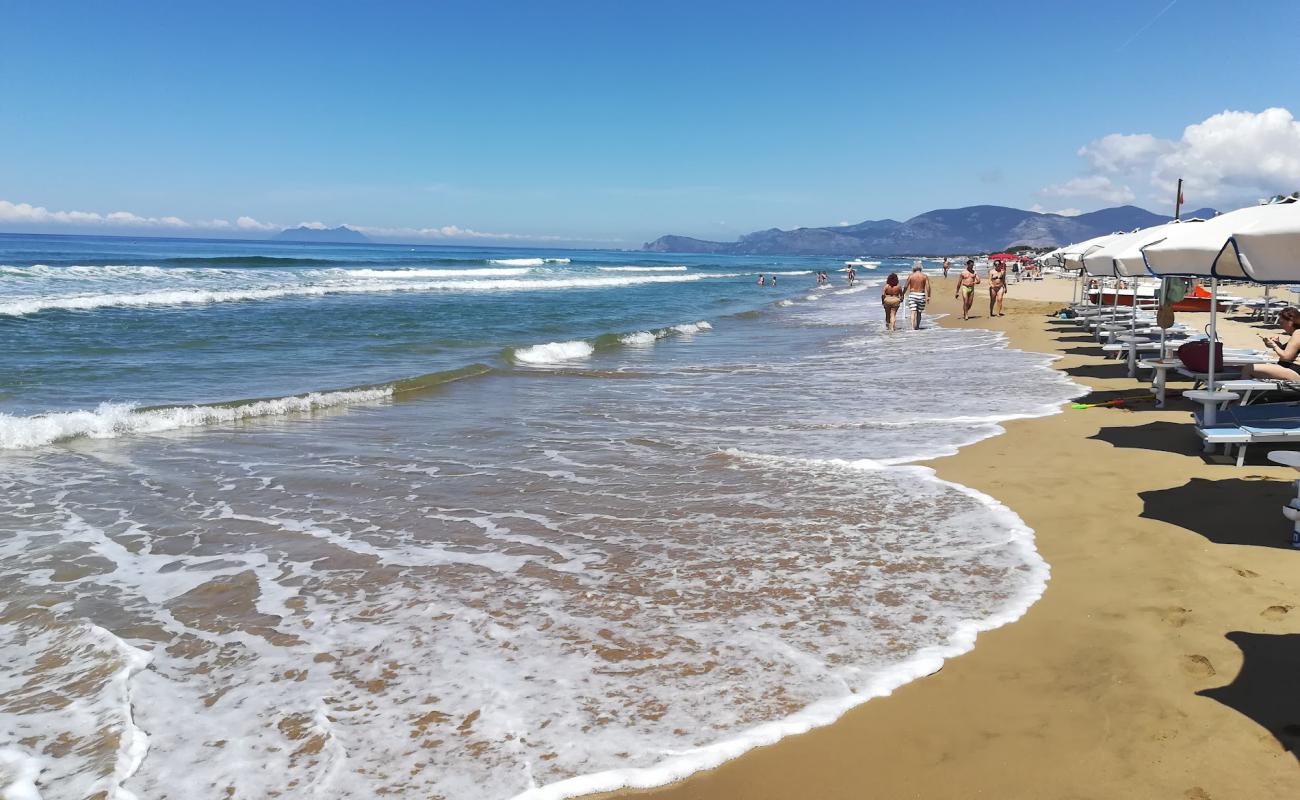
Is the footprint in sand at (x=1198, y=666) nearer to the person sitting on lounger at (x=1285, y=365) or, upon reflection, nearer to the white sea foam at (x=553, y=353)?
the person sitting on lounger at (x=1285, y=365)

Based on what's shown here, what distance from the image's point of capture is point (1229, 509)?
5867 mm

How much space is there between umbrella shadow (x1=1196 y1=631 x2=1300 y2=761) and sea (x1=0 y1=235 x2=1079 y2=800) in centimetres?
104

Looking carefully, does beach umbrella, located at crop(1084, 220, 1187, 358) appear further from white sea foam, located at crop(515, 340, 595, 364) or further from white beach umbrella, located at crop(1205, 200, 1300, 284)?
white sea foam, located at crop(515, 340, 595, 364)

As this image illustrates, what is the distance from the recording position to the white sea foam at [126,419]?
29.2ft

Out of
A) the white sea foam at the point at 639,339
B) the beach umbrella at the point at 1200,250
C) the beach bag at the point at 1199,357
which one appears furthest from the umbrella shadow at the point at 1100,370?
the white sea foam at the point at 639,339

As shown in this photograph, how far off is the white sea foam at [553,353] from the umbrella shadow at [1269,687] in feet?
47.1

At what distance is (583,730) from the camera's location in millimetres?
3469

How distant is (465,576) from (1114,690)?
11.7 feet

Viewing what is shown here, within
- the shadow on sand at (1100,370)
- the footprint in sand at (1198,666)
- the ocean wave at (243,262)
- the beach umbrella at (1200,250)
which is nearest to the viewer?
the footprint in sand at (1198,666)

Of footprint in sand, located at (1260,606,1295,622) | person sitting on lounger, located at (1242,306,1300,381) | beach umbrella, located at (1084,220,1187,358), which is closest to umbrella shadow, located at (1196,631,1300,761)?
footprint in sand, located at (1260,606,1295,622)

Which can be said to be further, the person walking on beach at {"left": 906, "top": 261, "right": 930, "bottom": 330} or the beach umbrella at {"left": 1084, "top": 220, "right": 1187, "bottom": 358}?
the person walking on beach at {"left": 906, "top": 261, "right": 930, "bottom": 330}

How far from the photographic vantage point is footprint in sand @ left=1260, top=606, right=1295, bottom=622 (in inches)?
164

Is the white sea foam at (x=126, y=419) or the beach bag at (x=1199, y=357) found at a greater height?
the beach bag at (x=1199, y=357)

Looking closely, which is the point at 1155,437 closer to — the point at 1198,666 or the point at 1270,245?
the point at 1270,245
